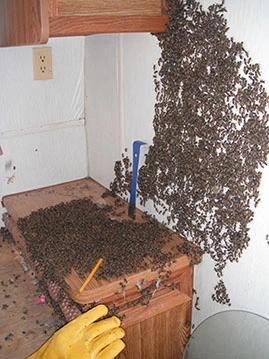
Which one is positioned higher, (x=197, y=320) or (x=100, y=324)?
(x=100, y=324)

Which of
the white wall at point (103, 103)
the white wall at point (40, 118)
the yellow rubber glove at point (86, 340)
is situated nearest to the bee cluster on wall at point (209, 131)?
the white wall at point (103, 103)

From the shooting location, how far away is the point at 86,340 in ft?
2.71

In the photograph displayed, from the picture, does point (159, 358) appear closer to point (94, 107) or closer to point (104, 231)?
point (104, 231)

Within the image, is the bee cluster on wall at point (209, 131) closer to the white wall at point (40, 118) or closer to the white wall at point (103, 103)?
the white wall at point (103, 103)

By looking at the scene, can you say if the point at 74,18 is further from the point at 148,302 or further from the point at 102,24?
the point at 148,302

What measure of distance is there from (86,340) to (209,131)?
0.52m

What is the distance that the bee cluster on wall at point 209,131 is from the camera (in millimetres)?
851

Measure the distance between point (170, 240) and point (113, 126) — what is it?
44cm

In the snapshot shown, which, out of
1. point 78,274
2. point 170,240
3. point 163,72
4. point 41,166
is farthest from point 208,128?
point 41,166

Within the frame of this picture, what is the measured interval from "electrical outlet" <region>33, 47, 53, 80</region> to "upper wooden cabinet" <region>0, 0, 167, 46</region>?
1.04ft

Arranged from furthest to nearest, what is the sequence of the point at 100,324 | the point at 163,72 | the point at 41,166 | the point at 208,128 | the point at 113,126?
1. the point at 41,166
2. the point at 113,126
3. the point at 163,72
4. the point at 208,128
5. the point at 100,324

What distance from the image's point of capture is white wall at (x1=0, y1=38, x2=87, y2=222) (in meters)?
1.32

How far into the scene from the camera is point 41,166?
4.80 ft

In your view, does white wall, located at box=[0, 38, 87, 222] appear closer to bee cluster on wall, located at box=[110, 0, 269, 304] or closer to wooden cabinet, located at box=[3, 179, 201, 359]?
wooden cabinet, located at box=[3, 179, 201, 359]
